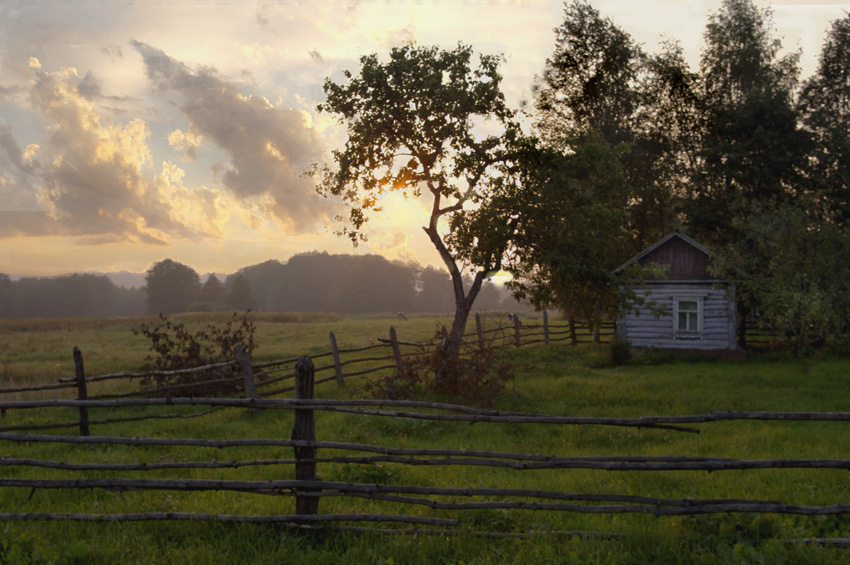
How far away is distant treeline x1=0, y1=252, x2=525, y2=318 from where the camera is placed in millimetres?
82625

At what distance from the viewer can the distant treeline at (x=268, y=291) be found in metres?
82.6

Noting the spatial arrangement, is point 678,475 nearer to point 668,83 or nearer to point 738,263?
point 738,263

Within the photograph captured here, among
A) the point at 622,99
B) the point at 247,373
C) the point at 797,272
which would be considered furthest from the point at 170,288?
the point at 797,272

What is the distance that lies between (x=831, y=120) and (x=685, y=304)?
12.9 meters

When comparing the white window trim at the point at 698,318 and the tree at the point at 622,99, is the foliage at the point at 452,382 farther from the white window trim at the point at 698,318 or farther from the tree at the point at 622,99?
the tree at the point at 622,99

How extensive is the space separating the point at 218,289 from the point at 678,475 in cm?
8660

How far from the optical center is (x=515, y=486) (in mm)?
6871

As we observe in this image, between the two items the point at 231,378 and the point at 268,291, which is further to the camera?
the point at 268,291

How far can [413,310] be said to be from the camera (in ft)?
358

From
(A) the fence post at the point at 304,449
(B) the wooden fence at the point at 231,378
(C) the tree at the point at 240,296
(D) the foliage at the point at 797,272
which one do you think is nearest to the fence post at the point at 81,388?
(B) the wooden fence at the point at 231,378

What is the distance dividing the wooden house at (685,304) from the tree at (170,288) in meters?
70.7

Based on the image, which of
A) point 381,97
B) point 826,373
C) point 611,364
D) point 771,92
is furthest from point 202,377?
point 771,92

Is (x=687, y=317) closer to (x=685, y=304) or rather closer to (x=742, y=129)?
(x=685, y=304)

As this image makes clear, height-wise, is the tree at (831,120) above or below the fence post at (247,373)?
above
